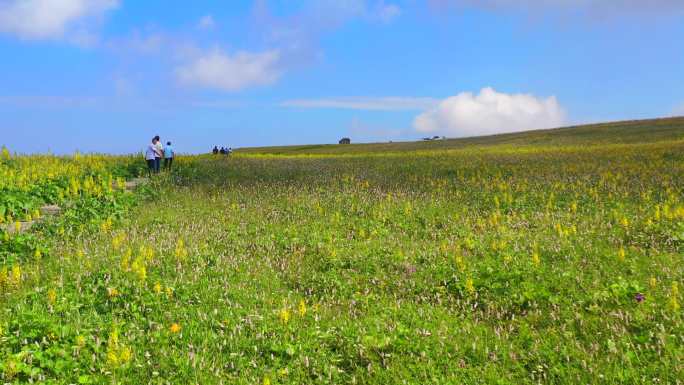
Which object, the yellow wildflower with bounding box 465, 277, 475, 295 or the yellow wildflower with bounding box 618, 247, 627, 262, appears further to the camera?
the yellow wildflower with bounding box 618, 247, 627, 262

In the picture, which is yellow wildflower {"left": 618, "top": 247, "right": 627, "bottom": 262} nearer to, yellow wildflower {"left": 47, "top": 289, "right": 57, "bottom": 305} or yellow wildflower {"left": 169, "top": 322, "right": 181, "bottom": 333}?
yellow wildflower {"left": 169, "top": 322, "right": 181, "bottom": 333}

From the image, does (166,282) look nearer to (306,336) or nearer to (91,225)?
(306,336)

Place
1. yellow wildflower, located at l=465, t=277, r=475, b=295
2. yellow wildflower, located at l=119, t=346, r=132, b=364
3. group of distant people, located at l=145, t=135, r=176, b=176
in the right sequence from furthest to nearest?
group of distant people, located at l=145, t=135, r=176, b=176
yellow wildflower, located at l=465, t=277, r=475, b=295
yellow wildflower, located at l=119, t=346, r=132, b=364

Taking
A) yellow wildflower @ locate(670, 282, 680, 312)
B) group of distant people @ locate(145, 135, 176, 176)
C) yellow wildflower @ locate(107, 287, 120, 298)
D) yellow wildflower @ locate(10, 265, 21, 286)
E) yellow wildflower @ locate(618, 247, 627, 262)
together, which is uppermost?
group of distant people @ locate(145, 135, 176, 176)

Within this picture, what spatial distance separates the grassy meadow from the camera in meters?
5.35

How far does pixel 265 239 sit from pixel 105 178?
42.7ft

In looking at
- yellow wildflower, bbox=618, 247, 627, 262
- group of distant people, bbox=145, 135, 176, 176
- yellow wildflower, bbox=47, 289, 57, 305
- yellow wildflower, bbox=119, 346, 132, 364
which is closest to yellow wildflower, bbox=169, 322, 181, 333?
yellow wildflower, bbox=119, 346, 132, 364

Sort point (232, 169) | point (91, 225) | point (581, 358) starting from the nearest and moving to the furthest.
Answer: point (581, 358)
point (91, 225)
point (232, 169)

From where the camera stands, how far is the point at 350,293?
7727mm

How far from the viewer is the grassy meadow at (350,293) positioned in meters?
5.35

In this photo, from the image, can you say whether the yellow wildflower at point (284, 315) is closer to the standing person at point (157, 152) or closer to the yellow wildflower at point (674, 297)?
the yellow wildflower at point (674, 297)

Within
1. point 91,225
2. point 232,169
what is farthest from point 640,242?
point 232,169

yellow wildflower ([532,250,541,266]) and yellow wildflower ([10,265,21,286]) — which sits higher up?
yellow wildflower ([10,265,21,286])

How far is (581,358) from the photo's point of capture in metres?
5.43
